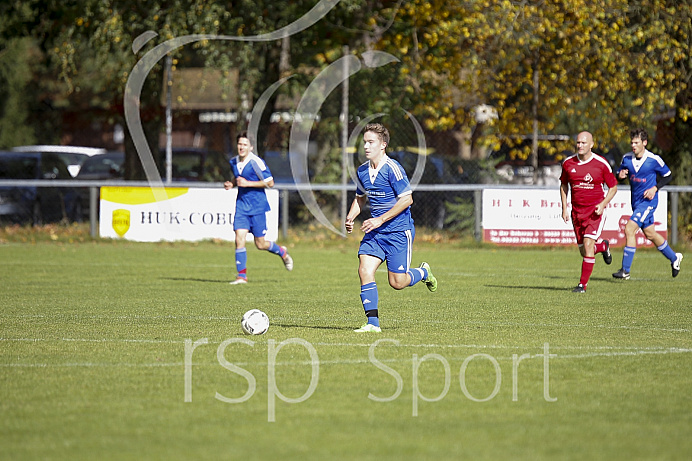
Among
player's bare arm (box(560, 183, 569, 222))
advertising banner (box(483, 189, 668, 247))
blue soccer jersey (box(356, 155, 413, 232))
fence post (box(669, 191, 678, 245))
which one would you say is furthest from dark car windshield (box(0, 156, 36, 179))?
blue soccer jersey (box(356, 155, 413, 232))

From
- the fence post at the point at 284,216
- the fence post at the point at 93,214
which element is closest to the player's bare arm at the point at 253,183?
the fence post at the point at 284,216

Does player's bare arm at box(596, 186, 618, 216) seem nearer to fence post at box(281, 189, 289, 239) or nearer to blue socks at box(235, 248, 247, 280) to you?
blue socks at box(235, 248, 247, 280)

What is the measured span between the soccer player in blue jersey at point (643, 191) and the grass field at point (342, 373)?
0.82m

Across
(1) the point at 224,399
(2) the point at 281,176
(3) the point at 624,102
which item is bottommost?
(1) the point at 224,399

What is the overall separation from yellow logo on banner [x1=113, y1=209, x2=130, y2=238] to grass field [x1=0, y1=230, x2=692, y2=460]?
764 centimetres

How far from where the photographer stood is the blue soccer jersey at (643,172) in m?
14.2

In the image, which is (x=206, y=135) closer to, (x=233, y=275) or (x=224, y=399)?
(x=233, y=275)

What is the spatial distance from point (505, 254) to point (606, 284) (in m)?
5.86

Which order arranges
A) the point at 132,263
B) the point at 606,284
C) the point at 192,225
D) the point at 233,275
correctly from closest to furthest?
the point at 606,284 < the point at 233,275 < the point at 132,263 < the point at 192,225

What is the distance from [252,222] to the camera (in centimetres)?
1429

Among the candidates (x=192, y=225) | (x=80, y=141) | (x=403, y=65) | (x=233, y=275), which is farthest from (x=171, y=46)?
(x=80, y=141)

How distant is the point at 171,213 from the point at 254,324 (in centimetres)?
1292

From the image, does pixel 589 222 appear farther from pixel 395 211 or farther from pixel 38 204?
pixel 38 204

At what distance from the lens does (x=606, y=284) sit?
14.0m
